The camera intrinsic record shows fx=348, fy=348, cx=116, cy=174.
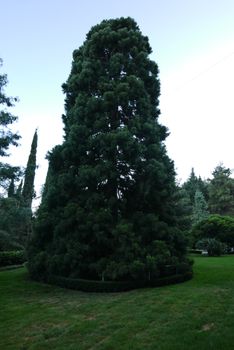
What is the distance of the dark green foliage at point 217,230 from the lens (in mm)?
29672

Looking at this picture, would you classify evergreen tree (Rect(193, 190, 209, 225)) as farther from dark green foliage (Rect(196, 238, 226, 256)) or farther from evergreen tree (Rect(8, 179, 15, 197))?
evergreen tree (Rect(8, 179, 15, 197))

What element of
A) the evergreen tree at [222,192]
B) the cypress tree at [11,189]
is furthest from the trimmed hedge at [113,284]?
the evergreen tree at [222,192]

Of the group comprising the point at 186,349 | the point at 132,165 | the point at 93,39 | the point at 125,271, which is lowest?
the point at 186,349

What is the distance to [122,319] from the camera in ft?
26.4

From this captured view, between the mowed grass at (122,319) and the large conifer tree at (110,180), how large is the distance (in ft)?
5.26

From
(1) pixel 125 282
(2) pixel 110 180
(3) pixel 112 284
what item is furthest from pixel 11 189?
(1) pixel 125 282

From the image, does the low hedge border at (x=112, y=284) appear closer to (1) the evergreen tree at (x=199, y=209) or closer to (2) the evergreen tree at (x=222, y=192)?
(1) the evergreen tree at (x=199, y=209)

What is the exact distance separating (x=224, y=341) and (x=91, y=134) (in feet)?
37.9

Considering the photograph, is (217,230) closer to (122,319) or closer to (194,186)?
(122,319)

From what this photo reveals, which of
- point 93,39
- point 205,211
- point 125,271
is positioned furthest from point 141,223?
A: point 205,211

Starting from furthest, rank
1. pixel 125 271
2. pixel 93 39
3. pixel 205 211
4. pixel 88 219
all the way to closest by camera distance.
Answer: pixel 205 211 → pixel 93 39 → pixel 88 219 → pixel 125 271

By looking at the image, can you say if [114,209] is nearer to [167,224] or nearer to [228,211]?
[167,224]

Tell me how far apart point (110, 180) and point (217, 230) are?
18137 mm

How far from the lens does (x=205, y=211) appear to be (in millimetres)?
49844
